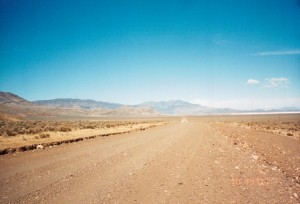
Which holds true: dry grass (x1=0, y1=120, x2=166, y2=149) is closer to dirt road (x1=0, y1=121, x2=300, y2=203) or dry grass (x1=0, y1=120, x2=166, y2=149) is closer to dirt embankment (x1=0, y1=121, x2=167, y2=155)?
dirt embankment (x1=0, y1=121, x2=167, y2=155)

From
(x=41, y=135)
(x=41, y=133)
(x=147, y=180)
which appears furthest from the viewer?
(x=41, y=133)

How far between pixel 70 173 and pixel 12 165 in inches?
144

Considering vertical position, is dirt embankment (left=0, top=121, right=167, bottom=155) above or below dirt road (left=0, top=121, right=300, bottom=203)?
above

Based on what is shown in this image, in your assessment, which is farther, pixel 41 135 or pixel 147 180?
pixel 41 135

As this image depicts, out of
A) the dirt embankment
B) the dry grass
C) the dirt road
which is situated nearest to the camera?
the dirt road

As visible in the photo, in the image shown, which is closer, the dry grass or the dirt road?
the dirt road

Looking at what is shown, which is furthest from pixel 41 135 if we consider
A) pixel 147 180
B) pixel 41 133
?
pixel 147 180

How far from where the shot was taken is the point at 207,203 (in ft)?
21.5

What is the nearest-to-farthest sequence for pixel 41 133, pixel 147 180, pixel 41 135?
pixel 147 180
pixel 41 135
pixel 41 133

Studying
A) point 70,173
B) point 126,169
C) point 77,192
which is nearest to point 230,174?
point 126,169

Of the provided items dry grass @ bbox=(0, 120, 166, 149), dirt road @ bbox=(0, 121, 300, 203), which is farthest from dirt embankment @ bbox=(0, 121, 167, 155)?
dirt road @ bbox=(0, 121, 300, 203)

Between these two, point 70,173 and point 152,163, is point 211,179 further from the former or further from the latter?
point 70,173

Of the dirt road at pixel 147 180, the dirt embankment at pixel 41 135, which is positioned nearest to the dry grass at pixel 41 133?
the dirt embankment at pixel 41 135

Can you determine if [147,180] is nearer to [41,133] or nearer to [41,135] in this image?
[41,135]
